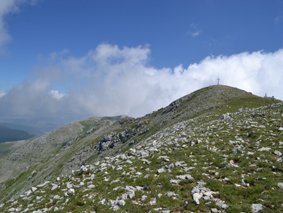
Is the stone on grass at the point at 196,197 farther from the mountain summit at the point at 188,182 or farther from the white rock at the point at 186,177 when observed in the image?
the white rock at the point at 186,177

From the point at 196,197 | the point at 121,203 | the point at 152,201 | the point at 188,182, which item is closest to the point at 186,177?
Answer: the point at 188,182

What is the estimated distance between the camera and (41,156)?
199m

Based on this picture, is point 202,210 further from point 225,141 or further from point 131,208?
point 225,141

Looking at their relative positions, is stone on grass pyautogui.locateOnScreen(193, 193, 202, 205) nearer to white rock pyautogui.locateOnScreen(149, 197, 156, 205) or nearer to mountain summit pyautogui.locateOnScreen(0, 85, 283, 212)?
mountain summit pyautogui.locateOnScreen(0, 85, 283, 212)

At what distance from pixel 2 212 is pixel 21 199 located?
61.6 inches

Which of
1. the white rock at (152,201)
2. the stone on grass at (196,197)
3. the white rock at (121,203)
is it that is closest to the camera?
the stone on grass at (196,197)

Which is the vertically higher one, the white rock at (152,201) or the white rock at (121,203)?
the white rock at (152,201)

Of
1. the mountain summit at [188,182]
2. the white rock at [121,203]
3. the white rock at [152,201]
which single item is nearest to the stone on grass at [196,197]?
the mountain summit at [188,182]

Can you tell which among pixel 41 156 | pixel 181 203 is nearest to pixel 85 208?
pixel 181 203

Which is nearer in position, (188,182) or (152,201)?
(152,201)

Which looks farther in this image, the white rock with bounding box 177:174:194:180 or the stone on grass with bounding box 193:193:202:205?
the white rock with bounding box 177:174:194:180

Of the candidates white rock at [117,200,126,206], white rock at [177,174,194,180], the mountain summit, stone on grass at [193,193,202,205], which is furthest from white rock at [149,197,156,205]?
white rock at [177,174,194,180]

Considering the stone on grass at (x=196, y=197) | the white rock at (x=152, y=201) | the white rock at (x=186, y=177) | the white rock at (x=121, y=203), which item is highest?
the white rock at (x=186, y=177)

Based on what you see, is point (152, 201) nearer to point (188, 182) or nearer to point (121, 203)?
point (121, 203)
